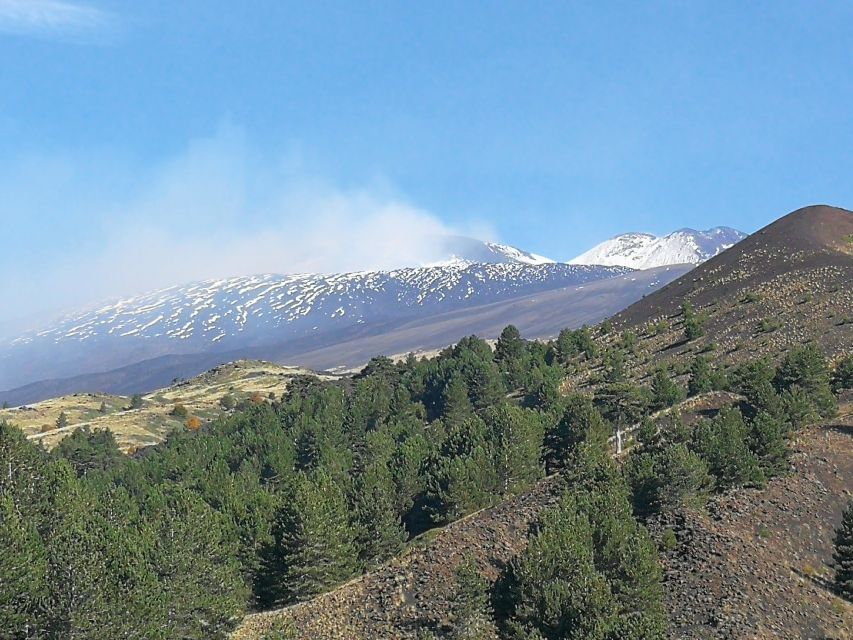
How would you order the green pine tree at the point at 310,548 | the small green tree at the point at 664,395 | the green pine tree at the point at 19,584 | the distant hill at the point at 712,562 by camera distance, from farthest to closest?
the small green tree at the point at 664,395 → the green pine tree at the point at 310,548 → the distant hill at the point at 712,562 → the green pine tree at the point at 19,584

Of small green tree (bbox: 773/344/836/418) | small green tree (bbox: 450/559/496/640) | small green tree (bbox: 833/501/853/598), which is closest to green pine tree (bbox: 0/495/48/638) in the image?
small green tree (bbox: 450/559/496/640)

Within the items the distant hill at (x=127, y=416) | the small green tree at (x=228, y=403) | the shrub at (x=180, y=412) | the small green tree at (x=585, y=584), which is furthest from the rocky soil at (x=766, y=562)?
the small green tree at (x=228, y=403)

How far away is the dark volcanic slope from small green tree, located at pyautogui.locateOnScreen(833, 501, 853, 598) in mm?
57233

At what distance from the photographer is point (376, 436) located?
89375mm

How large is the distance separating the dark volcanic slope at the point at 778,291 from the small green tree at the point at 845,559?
57.2m

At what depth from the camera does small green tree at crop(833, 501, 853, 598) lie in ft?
154

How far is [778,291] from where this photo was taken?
436 ft

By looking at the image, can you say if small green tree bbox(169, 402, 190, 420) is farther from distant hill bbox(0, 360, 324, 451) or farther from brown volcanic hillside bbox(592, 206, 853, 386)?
brown volcanic hillside bbox(592, 206, 853, 386)

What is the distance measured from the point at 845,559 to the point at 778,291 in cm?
9335

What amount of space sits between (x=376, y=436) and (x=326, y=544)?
38.6 meters

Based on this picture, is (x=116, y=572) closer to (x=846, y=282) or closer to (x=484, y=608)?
(x=484, y=608)

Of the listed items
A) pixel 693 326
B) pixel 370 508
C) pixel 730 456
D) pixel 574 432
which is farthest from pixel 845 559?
pixel 693 326

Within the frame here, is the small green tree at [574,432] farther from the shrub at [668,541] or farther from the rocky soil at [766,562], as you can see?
the shrub at [668,541]

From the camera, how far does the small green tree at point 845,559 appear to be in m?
47.0
